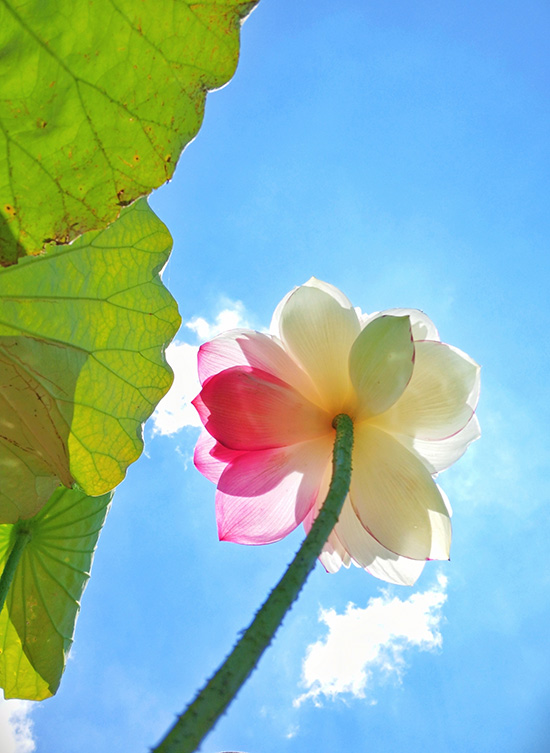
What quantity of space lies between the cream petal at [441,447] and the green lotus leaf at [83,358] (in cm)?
60

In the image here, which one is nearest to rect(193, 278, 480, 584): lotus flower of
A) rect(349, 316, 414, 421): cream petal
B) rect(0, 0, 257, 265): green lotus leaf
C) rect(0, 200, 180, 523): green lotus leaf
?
rect(349, 316, 414, 421): cream petal

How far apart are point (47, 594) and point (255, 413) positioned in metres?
1.02

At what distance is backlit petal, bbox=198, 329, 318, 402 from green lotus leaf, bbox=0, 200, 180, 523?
0.26 metres

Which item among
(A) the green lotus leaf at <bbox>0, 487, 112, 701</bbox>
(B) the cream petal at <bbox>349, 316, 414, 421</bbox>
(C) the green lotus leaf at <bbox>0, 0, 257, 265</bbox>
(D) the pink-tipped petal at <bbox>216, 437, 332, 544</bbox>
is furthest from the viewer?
(A) the green lotus leaf at <bbox>0, 487, 112, 701</bbox>

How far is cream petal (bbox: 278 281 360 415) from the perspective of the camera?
106cm

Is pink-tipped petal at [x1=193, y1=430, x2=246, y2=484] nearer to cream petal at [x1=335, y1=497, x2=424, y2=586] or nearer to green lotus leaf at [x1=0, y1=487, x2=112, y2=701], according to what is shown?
cream petal at [x1=335, y1=497, x2=424, y2=586]

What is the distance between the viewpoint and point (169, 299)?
1.34 meters

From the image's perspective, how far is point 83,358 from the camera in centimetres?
121

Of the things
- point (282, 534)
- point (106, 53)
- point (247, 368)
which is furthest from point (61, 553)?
point (106, 53)

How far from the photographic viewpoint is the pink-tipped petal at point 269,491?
106 cm

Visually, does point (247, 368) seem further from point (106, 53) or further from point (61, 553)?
point (61, 553)

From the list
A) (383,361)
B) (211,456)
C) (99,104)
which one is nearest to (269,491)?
(211,456)

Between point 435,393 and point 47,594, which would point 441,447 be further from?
point 47,594

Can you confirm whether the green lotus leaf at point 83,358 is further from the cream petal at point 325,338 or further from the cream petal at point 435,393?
the cream petal at point 435,393
